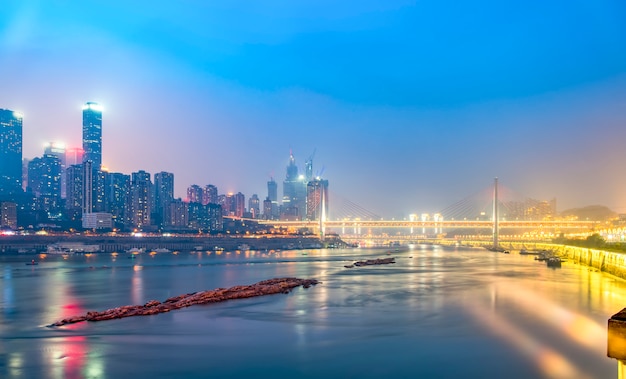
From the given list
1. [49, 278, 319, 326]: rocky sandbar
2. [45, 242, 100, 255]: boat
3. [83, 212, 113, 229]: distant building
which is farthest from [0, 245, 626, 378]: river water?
[83, 212, 113, 229]: distant building

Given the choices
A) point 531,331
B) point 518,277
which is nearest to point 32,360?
point 531,331

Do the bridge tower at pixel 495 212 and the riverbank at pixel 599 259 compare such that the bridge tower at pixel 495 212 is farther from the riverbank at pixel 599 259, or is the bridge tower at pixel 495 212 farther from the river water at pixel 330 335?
the river water at pixel 330 335

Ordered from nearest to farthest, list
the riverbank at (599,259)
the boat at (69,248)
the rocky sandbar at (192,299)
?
the rocky sandbar at (192,299) < the riverbank at (599,259) < the boat at (69,248)

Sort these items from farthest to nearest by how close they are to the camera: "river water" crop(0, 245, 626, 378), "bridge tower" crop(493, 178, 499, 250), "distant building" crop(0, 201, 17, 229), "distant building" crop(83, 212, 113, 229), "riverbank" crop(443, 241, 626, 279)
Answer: "distant building" crop(83, 212, 113, 229), "distant building" crop(0, 201, 17, 229), "bridge tower" crop(493, 178, 499, 250), "riverbank" crop(443, 241, 626, 279), "river water" crop(0, 245, 626, 378)

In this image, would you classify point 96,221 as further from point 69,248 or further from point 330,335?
point 330,335

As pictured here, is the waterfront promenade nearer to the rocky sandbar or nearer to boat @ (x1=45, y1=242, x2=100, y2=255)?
boat @ (x1=45, y1=242, x2=100, y2=255)

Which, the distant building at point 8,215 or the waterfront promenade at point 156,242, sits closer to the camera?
the waterfront promenade at point 156,242

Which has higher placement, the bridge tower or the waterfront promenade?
the bridge tower

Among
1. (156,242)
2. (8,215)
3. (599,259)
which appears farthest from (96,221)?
(599,259)

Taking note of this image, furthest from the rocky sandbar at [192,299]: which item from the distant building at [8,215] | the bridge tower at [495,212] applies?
the distant building at [8,215]

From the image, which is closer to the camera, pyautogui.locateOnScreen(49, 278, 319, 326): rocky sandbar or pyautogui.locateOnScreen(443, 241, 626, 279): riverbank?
pyautogui.locateOnScreen(49, 278, 319, 326): rocky sandbar

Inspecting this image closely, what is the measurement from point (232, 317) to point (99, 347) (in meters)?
8.01

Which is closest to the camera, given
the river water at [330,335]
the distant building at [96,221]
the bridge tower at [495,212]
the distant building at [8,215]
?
the river water at [330,335]

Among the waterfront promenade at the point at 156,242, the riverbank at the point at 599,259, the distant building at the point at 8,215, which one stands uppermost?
the distant building at the point at 8,215
